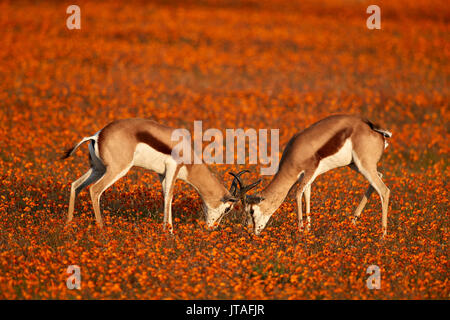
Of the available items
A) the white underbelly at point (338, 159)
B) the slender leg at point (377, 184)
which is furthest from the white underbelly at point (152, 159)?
the slender leg at point (377, 184)

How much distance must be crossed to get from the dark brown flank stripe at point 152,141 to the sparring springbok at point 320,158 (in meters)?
1.43

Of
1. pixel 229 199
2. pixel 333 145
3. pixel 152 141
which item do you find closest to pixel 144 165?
pixel 152 141

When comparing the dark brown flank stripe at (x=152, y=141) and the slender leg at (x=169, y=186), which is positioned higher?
the dark brown flank stripe at (x=152, y=141)

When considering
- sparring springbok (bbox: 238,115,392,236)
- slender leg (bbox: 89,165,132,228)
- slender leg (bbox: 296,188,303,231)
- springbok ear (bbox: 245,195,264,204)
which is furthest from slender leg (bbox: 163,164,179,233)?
slender leg (bbox: 296,188,303,231)

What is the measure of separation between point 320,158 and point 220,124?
8248mm

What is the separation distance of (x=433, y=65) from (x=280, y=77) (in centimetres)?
678

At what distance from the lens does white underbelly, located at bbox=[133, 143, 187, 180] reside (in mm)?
10555

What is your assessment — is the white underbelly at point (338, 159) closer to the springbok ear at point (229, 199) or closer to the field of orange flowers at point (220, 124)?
the field of orange flowers at point (220, 124)

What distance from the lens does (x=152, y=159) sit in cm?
1066

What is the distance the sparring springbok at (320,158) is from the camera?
10.7m

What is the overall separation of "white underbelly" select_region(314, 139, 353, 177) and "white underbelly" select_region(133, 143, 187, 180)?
7.82 feet

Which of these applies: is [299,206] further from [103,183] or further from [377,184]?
[103,183]

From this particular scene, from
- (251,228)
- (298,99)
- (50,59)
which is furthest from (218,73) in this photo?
(251,228)

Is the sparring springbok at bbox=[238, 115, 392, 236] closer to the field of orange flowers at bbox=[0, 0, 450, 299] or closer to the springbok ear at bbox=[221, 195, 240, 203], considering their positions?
the springbok ear at bbox=[221, 195, 240, 203]
